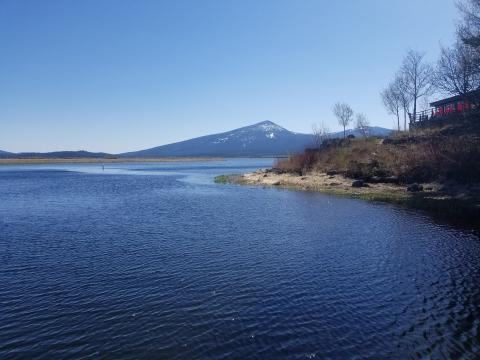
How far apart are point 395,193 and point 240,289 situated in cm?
3873

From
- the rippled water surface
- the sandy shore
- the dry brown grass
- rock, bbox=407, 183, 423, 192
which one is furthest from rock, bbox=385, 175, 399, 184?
the rippled water surface

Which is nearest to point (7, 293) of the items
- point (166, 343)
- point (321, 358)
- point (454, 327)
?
point (166, 343)

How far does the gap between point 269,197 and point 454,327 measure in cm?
4088

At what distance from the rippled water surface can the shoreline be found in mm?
6525

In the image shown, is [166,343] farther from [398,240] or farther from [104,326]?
[398,240]

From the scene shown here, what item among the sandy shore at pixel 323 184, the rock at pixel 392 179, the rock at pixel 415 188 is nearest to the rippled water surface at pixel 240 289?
the rock at pixel 415 188

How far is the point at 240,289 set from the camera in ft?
62.1

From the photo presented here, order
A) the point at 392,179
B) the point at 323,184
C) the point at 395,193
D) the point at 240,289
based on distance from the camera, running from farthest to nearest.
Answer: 1. the point at 323,184
2. the point at 392,179
3. the point at 395,193
4. the point at 240,289

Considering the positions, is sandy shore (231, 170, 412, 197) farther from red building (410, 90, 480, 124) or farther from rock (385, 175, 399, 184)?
red building (410, 90, 480, 124)

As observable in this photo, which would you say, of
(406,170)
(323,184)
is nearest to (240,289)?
(406,170)

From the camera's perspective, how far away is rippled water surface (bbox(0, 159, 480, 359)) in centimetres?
1360

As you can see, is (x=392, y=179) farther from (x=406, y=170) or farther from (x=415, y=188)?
(x=415, y=188)

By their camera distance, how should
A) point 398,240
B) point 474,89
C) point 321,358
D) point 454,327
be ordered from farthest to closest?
1. point 474,89
2. point 398,240
3. point 454,327
4. point 321,358

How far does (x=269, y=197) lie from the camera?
5550cm
